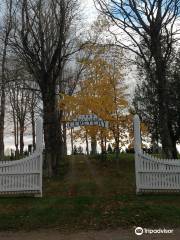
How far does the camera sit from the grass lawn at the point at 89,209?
12.9 m

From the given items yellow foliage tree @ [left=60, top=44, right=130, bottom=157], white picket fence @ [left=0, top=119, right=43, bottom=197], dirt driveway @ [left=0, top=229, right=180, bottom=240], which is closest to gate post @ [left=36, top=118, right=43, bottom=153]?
white picket fence @ [left=0, top=119, right=43, bottom=197]

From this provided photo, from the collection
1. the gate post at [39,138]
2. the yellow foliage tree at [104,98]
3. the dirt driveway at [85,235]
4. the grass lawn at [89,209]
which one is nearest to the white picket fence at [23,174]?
the gate post at [39,138]

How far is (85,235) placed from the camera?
11.7 meters

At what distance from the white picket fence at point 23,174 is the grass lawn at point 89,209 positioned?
15.9 inches

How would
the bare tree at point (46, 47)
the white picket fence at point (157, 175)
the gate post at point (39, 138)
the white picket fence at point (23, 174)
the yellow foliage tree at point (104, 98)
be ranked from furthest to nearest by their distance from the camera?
the yellow foliage tree at point (104, 98), the bare tree at point (46, 47), the white picket fence at point (157, 175), the gate post at point (39, 138), the white picket fence at point (23, 174)

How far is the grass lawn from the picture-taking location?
506 inches

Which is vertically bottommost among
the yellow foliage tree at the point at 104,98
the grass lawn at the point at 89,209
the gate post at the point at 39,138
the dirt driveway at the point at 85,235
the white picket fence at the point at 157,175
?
the dirt driveway at the point at 85,235

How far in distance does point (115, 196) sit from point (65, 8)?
1073 cm

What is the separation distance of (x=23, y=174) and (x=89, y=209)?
319 centimetres

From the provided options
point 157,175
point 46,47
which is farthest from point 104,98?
point 157,175

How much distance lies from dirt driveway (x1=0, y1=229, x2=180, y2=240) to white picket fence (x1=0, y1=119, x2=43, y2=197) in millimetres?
4005

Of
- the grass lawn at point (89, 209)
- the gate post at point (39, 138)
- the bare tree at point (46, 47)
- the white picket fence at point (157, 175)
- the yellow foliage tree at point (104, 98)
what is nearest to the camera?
the grass lawn at point (89, 209)

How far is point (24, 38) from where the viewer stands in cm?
2116

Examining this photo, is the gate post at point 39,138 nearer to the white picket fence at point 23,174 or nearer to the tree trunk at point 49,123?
the white picket fence at point 23,174
